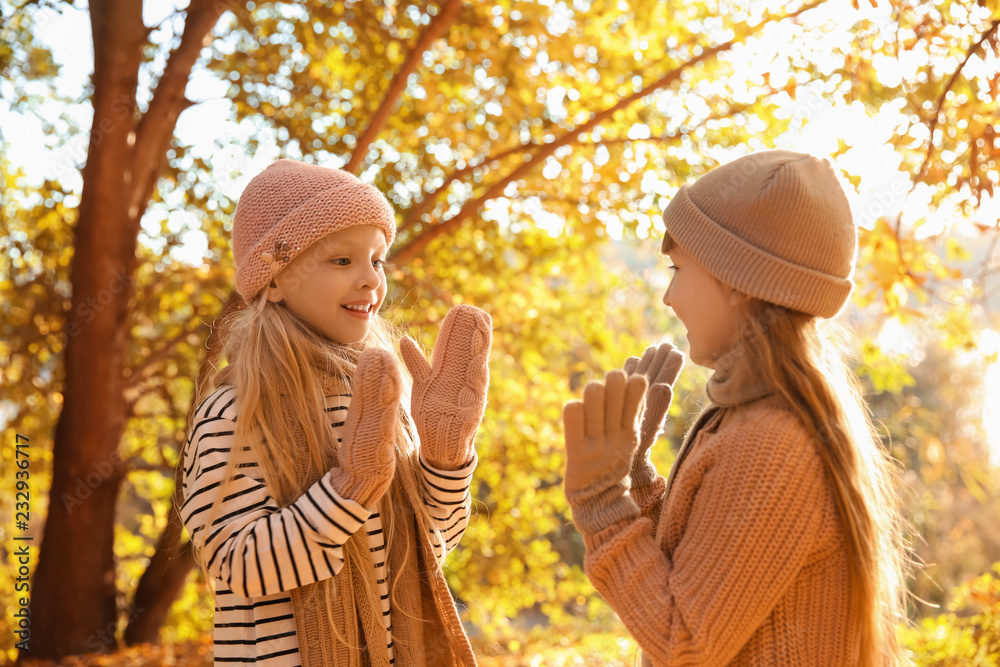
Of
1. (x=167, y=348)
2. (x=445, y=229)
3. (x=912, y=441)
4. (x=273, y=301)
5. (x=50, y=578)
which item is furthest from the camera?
(x=912, y=441)

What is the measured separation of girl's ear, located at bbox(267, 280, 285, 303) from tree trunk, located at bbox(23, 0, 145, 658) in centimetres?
309

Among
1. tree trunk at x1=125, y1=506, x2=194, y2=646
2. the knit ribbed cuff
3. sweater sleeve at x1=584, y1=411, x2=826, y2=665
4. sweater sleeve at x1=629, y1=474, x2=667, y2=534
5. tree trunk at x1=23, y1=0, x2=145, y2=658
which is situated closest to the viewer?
sweater sleeve at x1=584, y1=411, x2=826, y2=665

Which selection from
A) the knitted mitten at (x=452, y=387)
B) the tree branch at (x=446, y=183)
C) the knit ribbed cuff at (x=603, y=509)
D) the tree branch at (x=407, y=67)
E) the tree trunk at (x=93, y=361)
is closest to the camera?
the knit ribbed cuff at (x=603, y=509)

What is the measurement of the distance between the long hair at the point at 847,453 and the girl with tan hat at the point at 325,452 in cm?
62

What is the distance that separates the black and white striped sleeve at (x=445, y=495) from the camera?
1.76 metres

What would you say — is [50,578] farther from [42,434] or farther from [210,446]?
[210,446]

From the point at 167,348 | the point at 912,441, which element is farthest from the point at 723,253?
the point at 912,441

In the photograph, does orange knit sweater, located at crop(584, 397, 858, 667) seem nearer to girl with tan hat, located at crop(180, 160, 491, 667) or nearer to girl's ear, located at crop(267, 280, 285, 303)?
girl with tan hat, located at crop(180, 160, 491, 667)

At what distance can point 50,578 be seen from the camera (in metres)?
4.50

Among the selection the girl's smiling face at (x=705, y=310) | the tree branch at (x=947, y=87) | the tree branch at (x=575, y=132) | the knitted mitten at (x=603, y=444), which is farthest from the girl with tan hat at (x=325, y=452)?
the tree branch at (x=575, y=132)

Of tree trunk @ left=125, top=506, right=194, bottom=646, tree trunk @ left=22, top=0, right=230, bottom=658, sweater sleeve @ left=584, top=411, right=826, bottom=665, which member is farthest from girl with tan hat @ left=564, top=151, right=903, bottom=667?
tree trunk @ left=125, top=506, right=194, bottom=646

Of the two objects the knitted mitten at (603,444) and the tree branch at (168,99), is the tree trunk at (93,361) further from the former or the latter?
the knitted mitten at (603,444)

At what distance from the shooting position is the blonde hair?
1642mm

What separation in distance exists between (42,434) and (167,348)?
1197 millimetres
